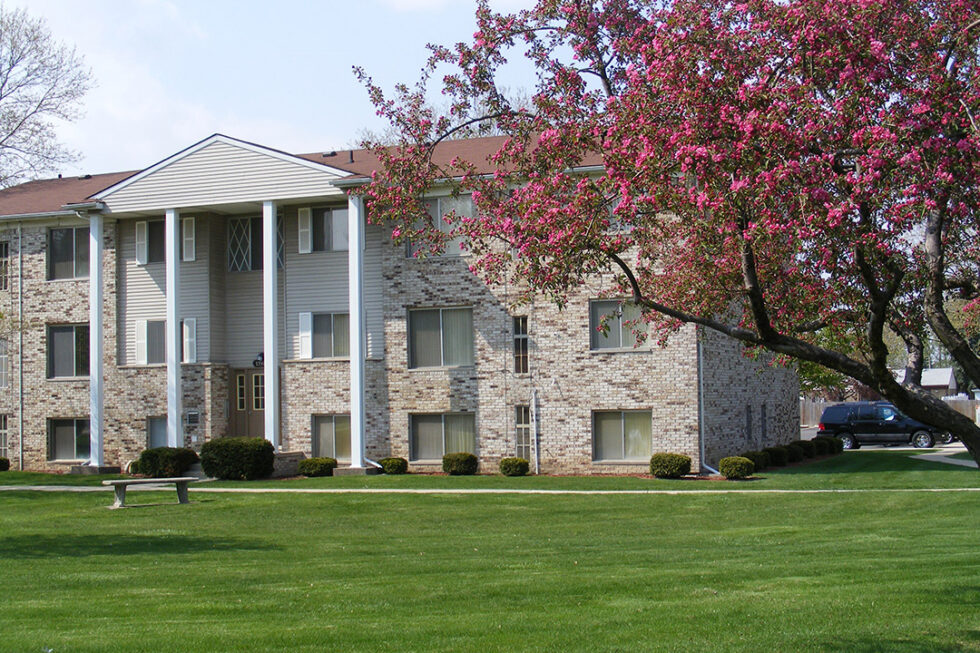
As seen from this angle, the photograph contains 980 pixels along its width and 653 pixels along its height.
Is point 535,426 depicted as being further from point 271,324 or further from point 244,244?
point 244,244

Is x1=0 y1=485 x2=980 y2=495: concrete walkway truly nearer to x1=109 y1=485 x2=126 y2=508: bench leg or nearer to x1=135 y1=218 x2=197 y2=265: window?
x1=109 y1=485 x2=126 y2=508: bench leg

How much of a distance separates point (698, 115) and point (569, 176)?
1.84 m

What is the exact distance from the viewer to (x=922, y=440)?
1670 inches

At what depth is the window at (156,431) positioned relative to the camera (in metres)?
33.2

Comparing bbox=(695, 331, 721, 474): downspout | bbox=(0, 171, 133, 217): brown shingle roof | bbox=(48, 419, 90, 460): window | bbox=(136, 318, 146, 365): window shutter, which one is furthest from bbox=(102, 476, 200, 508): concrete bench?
bbox=(0, 171, 133, 217): brown shingle roof

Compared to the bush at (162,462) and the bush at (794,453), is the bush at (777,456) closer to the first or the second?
the bush at (794,453)

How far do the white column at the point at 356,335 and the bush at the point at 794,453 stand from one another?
12870 millimetres

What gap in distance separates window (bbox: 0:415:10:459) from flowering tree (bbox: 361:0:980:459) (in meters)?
29.1

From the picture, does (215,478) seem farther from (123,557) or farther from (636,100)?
(636,100)

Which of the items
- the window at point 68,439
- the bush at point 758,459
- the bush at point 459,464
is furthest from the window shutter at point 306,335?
the bush at point 758,459

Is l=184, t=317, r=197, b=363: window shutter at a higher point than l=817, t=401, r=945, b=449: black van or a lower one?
higher

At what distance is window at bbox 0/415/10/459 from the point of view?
34875 millimetres

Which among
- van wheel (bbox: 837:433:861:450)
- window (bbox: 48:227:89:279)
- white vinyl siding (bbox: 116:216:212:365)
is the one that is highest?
window (bbox: 48:227:89:279)

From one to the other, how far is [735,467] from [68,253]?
21.6 metres
